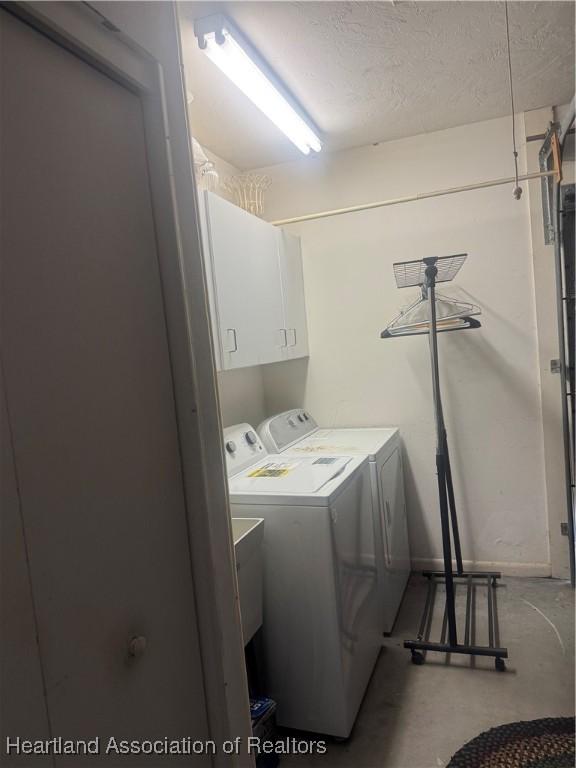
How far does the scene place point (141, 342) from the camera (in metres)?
0.93

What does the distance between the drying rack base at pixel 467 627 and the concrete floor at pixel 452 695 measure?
0.14 ft

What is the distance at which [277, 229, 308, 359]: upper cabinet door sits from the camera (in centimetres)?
283

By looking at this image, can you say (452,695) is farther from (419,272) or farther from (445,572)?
(419,272)

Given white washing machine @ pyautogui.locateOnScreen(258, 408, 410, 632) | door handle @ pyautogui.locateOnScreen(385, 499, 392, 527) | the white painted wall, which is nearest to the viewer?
white washing machine @ pyautogui.locateOnScreen(258, 408, 410, 632)

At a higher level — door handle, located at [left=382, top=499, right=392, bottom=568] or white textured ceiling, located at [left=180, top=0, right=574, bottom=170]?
white textured ceiling, located at [left=180, top=0, right=574, bottom=170]

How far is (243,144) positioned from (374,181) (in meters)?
0.83

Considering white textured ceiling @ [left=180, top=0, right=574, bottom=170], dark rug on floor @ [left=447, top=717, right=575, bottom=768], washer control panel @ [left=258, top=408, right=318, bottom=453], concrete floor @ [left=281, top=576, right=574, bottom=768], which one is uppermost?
white textured ceiling @ [left=180, top=0, right=574, bottom=170]

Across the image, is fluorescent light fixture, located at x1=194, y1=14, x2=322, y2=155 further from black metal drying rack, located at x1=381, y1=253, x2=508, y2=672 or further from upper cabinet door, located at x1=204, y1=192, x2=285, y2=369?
black metal drying rack, located at x1=381, y1=253, x2=508, y2=672

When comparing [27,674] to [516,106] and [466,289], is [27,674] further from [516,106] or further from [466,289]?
[516,106]

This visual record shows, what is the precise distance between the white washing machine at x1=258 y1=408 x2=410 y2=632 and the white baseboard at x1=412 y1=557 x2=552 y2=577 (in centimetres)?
18

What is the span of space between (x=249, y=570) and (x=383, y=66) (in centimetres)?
213

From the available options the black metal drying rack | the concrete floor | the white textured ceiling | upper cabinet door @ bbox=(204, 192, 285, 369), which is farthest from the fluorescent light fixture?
the concrete floor

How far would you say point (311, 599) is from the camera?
69.8 inches

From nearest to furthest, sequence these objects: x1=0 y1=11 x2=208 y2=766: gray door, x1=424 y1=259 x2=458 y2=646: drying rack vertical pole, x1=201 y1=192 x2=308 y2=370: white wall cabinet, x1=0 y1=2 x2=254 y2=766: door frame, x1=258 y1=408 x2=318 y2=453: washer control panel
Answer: x1=0 y1=11 x2=208 y2=766: gray door
x1=0 y1=2 x2=254 y2=766: door frame
x1=201 y1=192 x2=308 y2=370: white wall cabinet
x1=424 y1=259 x2=458 y2=646: drying rack vertical pole
x1=258 y1=408 x2=318 y2=453: washer control panel
